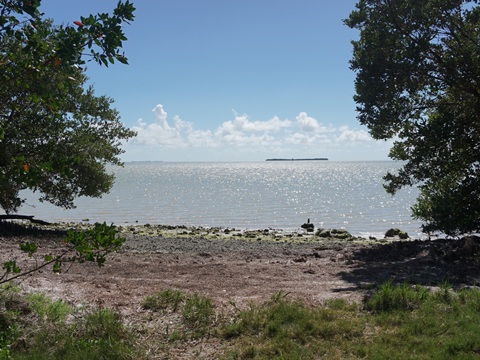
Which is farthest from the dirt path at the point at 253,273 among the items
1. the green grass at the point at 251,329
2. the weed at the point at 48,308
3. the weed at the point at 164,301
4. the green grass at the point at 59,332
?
the green grass at the point at 59,332

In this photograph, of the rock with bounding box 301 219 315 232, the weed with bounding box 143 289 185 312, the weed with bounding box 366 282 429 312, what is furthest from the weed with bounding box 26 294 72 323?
the rock with bounding box 301 219 315 232

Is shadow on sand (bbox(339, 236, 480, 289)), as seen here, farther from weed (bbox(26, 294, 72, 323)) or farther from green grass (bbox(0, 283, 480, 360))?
weed (bbox(26, 294, 72, 323))

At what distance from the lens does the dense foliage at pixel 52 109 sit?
15.7 feet

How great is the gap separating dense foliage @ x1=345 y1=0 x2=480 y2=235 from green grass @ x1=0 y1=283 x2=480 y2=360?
26.3 ft

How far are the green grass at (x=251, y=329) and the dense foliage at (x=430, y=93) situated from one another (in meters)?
8.02

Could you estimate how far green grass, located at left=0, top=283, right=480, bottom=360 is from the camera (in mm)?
6848

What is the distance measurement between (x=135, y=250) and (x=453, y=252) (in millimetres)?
13444

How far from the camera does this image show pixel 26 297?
8.51 metres

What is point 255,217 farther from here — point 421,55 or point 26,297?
point 26,297

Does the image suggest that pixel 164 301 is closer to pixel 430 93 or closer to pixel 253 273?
pixel 253 273

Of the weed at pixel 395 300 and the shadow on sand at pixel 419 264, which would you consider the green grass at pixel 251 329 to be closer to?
the weed at pixel 395 300

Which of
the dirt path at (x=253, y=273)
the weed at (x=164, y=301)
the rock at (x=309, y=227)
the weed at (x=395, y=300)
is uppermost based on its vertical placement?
the weed at (x=395, y=300)

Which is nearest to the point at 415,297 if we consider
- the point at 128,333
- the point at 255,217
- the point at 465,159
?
the point at 128,333

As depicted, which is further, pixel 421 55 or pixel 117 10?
pixel 421 55
